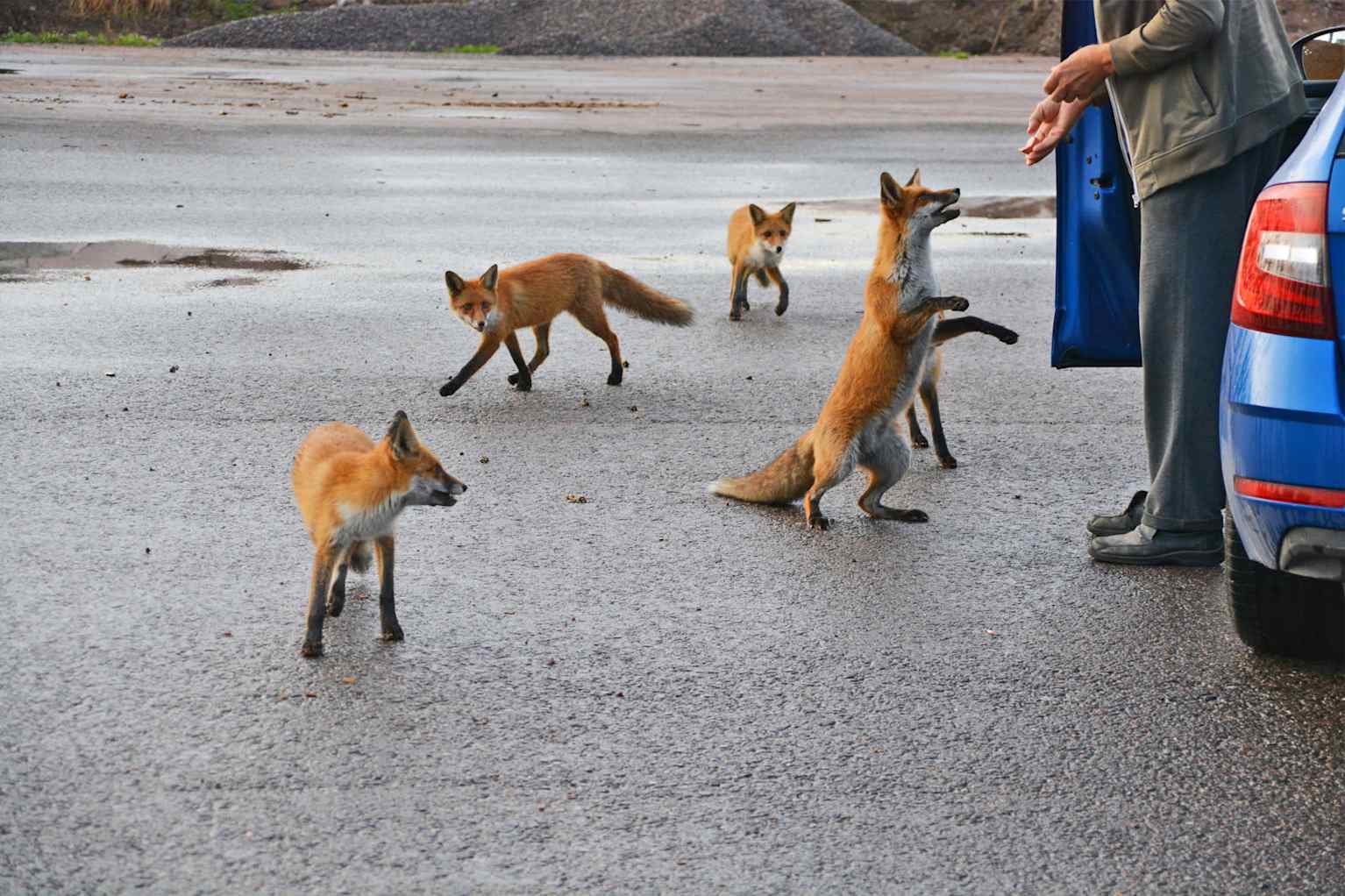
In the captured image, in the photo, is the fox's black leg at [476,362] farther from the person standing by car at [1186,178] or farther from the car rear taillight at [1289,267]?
the car rear taillight at [1289,267]

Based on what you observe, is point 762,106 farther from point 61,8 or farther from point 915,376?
point 61,8

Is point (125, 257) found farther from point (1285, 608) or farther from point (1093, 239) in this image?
point (1285, 608)

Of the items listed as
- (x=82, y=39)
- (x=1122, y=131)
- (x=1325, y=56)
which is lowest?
(x=1122, y=131)

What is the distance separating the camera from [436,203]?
14172 millimetres

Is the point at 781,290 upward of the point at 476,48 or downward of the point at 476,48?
downward

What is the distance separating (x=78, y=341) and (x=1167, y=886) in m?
7.07

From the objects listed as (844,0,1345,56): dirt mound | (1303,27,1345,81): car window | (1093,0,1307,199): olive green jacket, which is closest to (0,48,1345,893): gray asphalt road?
(1093,0,1307,199): olive green jacket

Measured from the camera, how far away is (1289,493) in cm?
381

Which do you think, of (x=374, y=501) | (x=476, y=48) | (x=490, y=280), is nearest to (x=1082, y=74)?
(x=374, y=501)

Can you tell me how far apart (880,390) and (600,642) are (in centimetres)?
183

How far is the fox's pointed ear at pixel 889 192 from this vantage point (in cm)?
653

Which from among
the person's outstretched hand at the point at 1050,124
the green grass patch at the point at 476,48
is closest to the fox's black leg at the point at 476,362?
the person's outstretched hand at the point at 1050,124

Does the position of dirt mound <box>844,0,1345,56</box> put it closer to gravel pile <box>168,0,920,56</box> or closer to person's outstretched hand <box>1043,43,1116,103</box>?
gravel pile <box>168,0,920,56</box>

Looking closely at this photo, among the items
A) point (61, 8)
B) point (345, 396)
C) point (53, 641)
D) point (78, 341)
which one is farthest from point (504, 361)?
point (61, 8)
